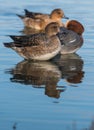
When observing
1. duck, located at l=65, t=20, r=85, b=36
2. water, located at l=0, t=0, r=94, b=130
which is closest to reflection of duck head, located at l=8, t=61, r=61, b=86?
water, located at l=0, t=0, r=94, b=130

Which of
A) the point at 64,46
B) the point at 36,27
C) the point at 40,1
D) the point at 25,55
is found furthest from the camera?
the point at 40,1

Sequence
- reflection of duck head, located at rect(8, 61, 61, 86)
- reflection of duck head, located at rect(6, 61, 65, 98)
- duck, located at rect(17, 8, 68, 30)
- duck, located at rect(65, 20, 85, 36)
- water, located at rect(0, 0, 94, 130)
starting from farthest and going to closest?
duck, located at rect(17, 8, 68, 30)
duck, located at rect(65, 20, 85, 36)
reflection of duck head, located at rect(8, 61, 61, 86)
reflection of duck head, located at rect(6, 61, 65, 98)
water, located at rect(0, 0, 94, 130)

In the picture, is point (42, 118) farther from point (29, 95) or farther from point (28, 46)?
point (28, 46)

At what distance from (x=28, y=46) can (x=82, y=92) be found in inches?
144

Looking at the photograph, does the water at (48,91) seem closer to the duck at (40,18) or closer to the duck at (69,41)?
the duck at (69,41)

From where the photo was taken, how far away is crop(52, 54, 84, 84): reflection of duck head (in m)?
12.1

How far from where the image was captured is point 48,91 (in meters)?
10.8

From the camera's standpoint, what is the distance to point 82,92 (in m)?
10.8

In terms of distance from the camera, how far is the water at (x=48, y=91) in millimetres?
8797

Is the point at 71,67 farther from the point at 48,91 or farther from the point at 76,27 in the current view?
the point at 76,27

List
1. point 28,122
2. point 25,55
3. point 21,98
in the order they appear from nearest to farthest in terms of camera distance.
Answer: point 28,122
point 21,98
point 25,55

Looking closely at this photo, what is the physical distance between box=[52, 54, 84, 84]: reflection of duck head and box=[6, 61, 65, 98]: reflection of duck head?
0.14 metres

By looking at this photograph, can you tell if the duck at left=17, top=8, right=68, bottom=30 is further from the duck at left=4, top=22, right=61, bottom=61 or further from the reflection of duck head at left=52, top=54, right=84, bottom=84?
the duck at left=4, top=22, right=61, bottom=61

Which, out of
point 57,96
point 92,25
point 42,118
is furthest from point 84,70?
point 92,25
